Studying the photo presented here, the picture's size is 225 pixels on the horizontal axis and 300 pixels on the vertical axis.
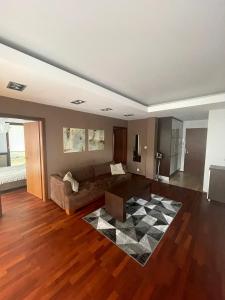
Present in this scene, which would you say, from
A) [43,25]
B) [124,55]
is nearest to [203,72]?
[124,55]

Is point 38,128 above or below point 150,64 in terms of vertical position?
below

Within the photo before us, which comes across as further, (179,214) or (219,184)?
(219,184)

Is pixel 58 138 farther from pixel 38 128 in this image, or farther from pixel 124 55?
pixel 124 55

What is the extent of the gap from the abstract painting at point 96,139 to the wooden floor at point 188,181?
9.39ft

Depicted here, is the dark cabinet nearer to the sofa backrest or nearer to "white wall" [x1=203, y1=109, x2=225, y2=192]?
"white wall" [x1=203, y1=109, x2=225, y2=192]

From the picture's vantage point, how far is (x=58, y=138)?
12.2 ft

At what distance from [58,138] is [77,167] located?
1035 mm

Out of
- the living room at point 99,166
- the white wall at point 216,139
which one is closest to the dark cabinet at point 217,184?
the living room at point 99,166

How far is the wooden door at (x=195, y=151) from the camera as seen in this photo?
18.7ft

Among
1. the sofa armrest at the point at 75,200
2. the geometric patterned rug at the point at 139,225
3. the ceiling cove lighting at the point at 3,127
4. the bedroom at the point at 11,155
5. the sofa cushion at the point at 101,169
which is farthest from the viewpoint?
the ceiling cove lighting at the point at 3,127

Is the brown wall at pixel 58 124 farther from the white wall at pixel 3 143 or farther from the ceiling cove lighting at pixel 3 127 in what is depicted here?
the white wall at pixel 3 143

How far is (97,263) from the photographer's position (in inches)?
71.4

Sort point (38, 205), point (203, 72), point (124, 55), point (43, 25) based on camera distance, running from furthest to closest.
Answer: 1. point (38, 205)
2. point (203, 72)
3. point (124, 55)
4. point (43, 25)

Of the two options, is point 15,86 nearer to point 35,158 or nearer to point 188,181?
point 35,158
